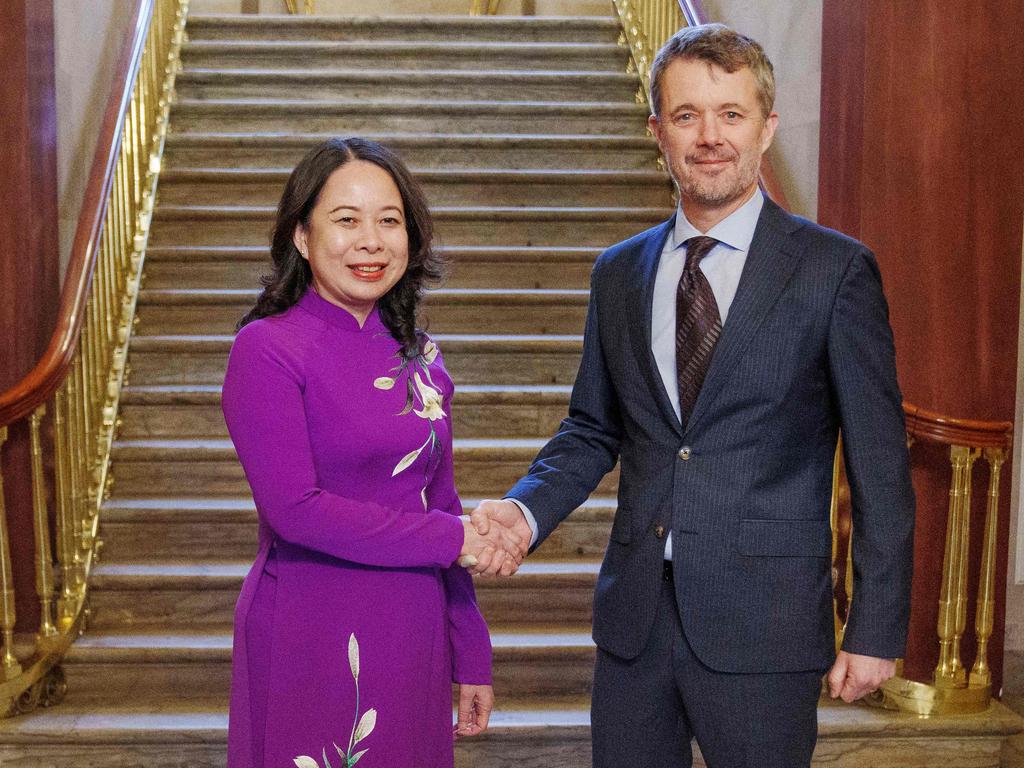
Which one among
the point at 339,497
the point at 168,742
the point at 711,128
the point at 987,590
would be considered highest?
the point at 711,128

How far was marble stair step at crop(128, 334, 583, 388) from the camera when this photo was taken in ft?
15.1

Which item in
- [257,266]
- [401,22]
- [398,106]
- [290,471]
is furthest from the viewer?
[401,22]

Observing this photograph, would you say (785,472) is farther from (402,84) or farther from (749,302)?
(402,84)

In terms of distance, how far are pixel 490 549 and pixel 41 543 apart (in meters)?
2.04

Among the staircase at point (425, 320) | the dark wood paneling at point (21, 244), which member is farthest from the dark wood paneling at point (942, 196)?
the dark wood paneling at point (21, 244)

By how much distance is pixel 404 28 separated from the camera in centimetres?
665

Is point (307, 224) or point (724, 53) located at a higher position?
point (724, 53)

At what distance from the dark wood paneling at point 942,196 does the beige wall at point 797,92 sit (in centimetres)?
63

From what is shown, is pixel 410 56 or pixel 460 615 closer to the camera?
pixel 460 615

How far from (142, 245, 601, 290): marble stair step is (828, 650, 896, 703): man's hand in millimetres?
3297

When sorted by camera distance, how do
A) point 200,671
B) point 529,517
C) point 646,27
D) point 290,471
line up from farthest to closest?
point 646,27, point 200,671, point 529,517, point 290,471

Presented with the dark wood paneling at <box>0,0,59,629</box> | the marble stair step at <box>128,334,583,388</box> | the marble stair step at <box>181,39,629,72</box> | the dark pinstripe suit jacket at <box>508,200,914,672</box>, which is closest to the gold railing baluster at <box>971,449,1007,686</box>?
the marble stair step at <box>128,334,583,388</box>

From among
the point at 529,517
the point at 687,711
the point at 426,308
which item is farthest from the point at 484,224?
the point at 687,711

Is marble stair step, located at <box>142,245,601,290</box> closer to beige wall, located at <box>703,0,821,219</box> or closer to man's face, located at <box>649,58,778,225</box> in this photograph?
beige wall, located at <box>703,0,821,219</box>
